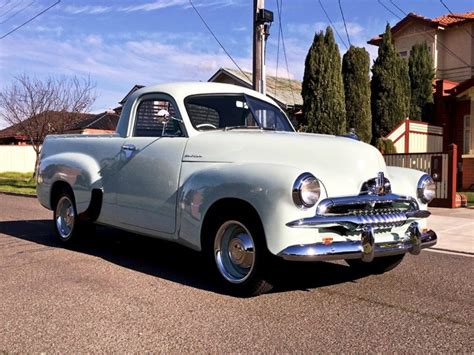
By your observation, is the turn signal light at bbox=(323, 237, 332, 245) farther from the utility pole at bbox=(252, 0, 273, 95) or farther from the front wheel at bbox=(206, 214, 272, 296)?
the utility pole at bbox=(252, 0, 273, 95)

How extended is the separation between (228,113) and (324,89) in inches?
523

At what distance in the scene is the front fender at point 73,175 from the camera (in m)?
7.23

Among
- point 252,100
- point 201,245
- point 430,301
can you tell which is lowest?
point 430,301

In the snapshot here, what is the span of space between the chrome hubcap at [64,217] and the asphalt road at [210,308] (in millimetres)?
618

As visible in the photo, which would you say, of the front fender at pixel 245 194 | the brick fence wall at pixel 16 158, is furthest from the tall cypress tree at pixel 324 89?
the brick fence wall at pixel 16 158

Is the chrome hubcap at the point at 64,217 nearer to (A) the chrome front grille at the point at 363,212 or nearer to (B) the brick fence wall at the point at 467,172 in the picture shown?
(A) the chrome front grille at the point at 363,212

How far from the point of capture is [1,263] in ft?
22.5

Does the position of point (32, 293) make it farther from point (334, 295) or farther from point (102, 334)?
point (334, 295)

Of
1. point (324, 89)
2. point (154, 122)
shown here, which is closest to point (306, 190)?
point (154, 122)

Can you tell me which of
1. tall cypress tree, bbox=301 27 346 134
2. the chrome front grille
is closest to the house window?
tall cypress tree, bbox=301 27 346 134

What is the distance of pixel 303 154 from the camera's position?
5352mm

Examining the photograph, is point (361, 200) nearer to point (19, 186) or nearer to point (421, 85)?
point (421, 85)

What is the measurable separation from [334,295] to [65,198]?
168 inches

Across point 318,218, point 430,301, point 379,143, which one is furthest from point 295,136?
point 379,143
